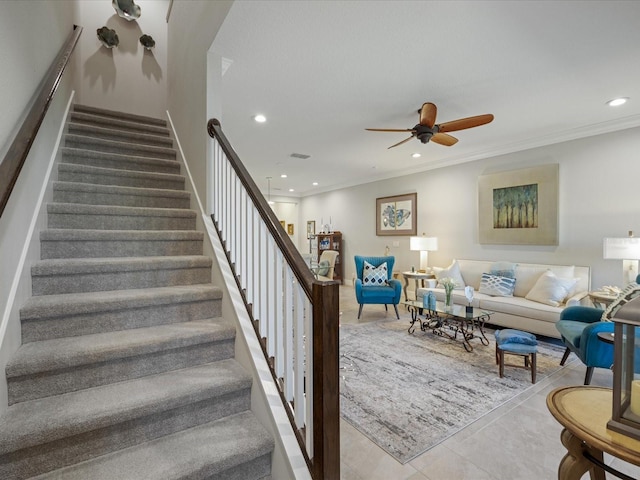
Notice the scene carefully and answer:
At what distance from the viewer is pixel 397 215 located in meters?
6.62

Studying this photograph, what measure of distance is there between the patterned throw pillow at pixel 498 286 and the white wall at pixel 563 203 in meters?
0.57

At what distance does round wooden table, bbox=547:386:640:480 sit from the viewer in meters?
0.91

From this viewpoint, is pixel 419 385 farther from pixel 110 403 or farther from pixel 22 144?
pixel 22 144

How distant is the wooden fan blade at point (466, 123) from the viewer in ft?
9.45

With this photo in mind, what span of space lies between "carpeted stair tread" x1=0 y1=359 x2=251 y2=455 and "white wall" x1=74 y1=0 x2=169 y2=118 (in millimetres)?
3967

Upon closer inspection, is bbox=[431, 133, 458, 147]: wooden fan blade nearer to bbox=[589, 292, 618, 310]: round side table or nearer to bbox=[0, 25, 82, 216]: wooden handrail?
bbox=[589, 292, 618, 310]: round side table

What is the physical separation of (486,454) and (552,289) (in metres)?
2.86

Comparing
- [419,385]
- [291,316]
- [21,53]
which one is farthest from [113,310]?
[419,385]

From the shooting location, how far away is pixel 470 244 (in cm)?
531

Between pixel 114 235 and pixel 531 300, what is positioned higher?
pixel 114 235

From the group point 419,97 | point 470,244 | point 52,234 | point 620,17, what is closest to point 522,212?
point 470,244

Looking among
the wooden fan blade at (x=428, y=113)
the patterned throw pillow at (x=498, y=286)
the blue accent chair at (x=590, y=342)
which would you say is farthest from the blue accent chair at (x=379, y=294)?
the wooden fan blade at (x=428, y=113)

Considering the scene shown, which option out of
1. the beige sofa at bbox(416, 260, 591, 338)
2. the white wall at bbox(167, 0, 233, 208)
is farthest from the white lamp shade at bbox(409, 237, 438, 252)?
the white wall at bbox(167, 0, 233, 208)

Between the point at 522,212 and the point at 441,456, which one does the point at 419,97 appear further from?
the point at 441,456
